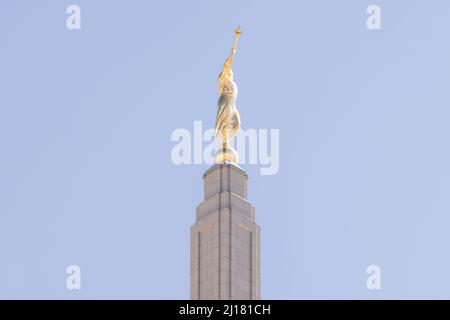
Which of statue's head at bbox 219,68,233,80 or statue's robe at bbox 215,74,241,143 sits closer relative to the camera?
statue's robe at bbox 215,74,241,143

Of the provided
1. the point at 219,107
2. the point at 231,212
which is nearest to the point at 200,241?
the point at 231,212

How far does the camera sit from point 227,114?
69625 mm

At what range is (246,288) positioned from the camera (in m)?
65.1

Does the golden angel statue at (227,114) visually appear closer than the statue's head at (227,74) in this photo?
Yes

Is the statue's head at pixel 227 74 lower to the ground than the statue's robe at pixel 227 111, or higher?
higher

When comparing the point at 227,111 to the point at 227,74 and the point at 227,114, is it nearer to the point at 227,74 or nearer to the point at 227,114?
the point at 227,114

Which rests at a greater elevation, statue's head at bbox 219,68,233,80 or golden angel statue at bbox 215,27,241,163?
statue's head at bbox 219,68,233,80

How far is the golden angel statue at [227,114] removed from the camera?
69.1m

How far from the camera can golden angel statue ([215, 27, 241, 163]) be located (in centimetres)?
6906

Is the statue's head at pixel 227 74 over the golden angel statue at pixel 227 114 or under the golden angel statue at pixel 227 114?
over
